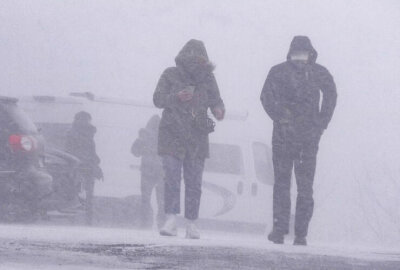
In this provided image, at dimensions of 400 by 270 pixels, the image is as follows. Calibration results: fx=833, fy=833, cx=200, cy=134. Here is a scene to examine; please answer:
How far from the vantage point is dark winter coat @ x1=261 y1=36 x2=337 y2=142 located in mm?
5930

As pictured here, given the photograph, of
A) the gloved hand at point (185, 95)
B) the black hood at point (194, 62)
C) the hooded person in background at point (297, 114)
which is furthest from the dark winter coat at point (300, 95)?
the gloved hand at point (185, 95)

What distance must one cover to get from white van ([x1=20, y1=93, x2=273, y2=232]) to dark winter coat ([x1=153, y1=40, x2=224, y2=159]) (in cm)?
496

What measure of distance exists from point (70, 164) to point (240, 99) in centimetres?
3133

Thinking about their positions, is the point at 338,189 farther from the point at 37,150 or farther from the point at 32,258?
the point at 32,258

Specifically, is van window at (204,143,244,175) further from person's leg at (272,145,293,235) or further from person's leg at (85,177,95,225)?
person's leg at (272,145,293,235)

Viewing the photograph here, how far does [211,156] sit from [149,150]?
43.8 inches

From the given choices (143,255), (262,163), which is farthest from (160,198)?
(143,255)

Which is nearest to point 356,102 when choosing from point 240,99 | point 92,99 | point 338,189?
point 240,99

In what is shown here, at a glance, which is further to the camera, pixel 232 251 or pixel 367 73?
pixel 367 73

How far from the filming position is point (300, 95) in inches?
234

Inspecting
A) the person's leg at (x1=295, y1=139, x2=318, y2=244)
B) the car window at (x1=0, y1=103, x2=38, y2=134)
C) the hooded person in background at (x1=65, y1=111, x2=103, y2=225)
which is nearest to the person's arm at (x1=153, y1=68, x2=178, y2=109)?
the person's leg at (x1=295, y1=139, x2=318, y2=244)

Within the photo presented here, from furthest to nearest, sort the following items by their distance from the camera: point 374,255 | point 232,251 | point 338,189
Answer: point 338,189, point 374,255, point 232,251

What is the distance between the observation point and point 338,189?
3109cm

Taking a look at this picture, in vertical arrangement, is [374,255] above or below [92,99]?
below
